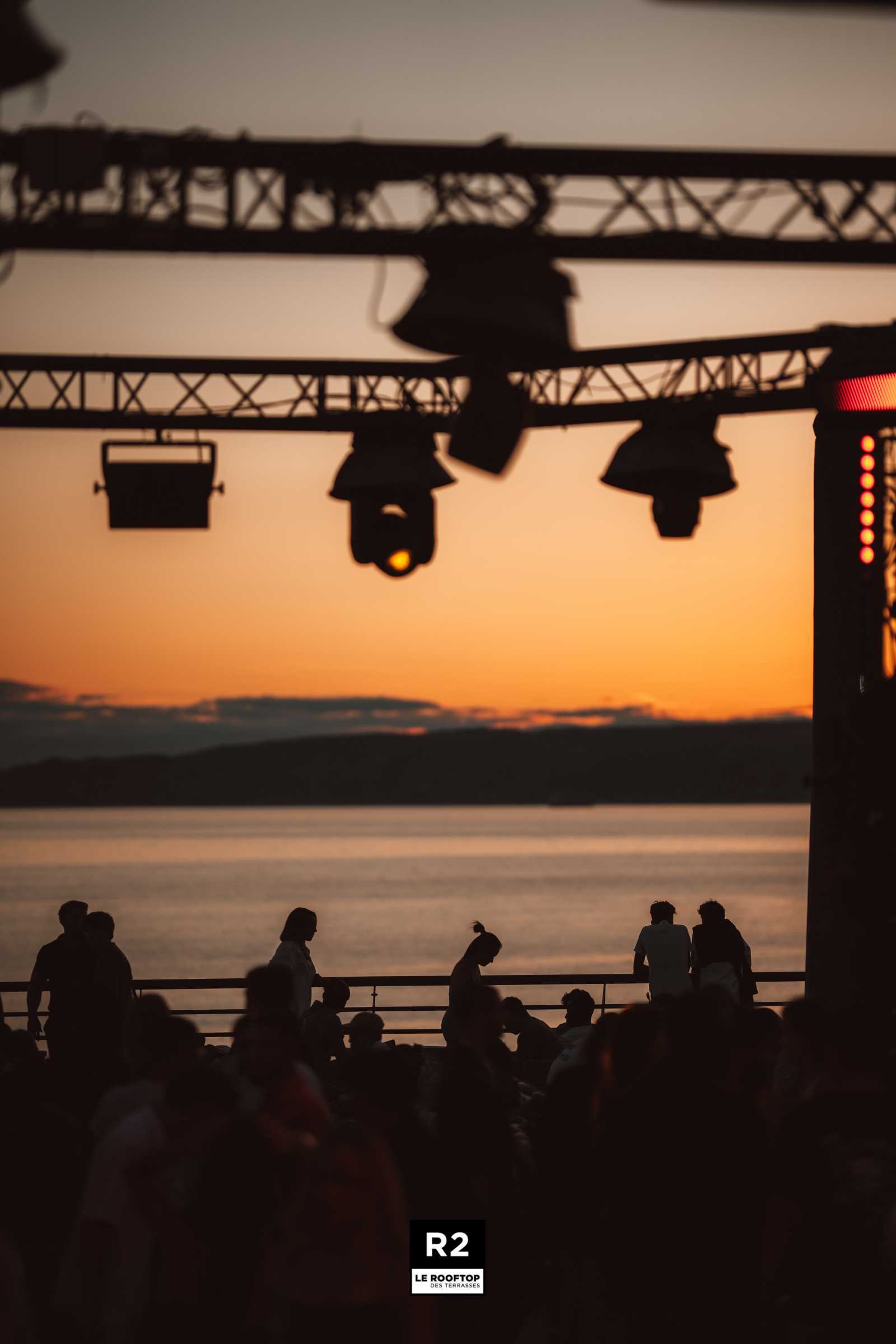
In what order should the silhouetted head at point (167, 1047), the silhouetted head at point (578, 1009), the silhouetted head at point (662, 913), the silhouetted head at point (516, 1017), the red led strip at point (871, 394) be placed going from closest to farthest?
the silhouetted head at point (167, 1047) → the red led strip at point (871, 394) → the silhouetted head at point (578, 1009) → the silhouetted head at point (516, 1017) → the silhouetted head at point (662, 913)

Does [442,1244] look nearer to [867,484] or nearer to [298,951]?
[867,484]

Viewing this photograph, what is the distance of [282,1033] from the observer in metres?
5.14

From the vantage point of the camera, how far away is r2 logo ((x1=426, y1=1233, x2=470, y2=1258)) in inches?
195

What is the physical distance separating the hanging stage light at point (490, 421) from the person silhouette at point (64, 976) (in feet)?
9.94

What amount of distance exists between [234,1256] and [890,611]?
5397 millimetres

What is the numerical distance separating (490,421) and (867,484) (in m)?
2.02

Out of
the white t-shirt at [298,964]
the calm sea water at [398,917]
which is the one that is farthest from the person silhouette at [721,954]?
the calm sea water at [398,917]

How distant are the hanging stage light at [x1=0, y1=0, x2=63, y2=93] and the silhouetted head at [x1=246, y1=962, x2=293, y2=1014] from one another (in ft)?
9.22

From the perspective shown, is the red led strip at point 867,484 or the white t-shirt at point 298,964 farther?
the white t-shirt at point 298,964

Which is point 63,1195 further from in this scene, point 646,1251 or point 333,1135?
point 646,1251

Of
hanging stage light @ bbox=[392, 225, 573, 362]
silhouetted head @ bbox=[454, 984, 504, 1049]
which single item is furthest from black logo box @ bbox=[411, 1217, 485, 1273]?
hanging stage light @ bbox=[392, 225, 573, 362]

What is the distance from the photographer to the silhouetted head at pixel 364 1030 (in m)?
8.74

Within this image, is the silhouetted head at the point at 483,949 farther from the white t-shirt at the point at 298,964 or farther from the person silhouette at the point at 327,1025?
the white t-shirt at the point at 298,964

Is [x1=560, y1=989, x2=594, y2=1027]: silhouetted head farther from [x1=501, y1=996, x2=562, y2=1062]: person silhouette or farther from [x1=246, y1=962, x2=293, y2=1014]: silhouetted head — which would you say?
[x1=246, y1=962, x2=293, y2=1014]: silhouetted head
